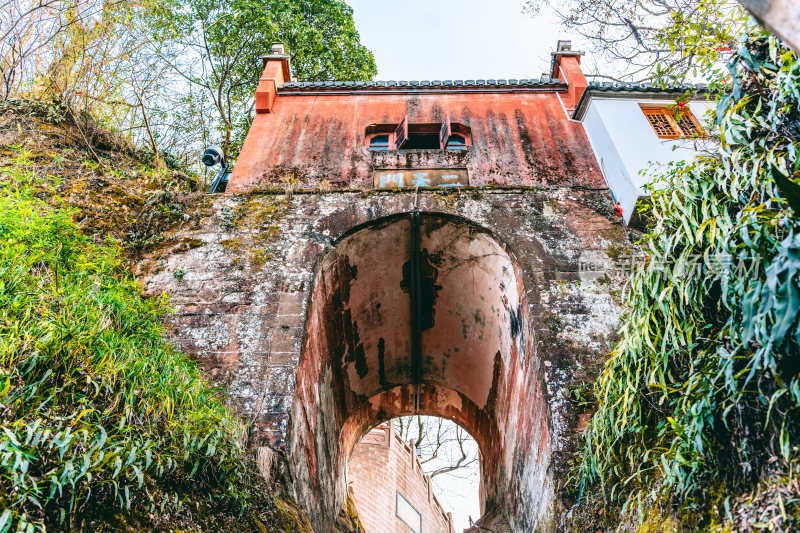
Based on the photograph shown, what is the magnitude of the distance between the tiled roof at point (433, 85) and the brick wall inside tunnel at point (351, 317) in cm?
340

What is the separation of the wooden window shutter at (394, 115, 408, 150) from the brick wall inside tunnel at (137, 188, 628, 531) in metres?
1.72

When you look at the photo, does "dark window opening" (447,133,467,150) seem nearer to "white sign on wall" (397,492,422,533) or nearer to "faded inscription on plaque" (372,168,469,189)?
"faded inscription on plaque" (372,168,469,189)

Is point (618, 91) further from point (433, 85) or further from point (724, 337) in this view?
point (724, 337)

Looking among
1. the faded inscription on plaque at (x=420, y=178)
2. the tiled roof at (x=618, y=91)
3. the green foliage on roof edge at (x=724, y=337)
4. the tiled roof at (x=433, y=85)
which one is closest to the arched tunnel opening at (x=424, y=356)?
the faded inscription on plaque at (x=420, y=178)

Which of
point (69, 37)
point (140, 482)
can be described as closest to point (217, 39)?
point (69, 37)

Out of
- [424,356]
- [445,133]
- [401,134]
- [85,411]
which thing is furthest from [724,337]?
[401,134]

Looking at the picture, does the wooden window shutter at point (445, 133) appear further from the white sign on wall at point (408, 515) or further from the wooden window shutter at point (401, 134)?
the white sign on wall at point (408, 515)

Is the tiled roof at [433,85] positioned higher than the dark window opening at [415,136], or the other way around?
the tiled roof at [433,85]

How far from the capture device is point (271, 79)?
31.0 feet

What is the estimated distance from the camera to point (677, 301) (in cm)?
322

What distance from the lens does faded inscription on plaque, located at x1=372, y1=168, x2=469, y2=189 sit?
7617 millimetres

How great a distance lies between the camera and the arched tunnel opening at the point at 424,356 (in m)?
5.61

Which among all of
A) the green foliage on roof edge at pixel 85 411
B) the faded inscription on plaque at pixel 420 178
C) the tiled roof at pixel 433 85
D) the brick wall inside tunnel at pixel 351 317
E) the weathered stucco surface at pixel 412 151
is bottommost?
the green foliage on roof edge at pixel 85 411

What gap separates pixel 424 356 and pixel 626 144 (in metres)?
4.84
